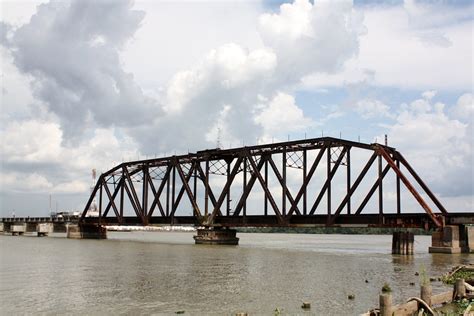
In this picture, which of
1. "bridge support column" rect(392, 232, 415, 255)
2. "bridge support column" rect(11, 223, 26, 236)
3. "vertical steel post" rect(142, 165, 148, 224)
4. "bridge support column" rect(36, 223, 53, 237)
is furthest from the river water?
"bridge support column" rect(11, 223, 26, 236)

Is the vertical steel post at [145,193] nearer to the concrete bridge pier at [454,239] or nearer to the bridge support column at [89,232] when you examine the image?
the bridge support column at [89,232]

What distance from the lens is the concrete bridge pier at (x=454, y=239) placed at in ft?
192

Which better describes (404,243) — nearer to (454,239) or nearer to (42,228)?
(454,239)

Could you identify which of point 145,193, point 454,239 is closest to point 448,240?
point 454,239

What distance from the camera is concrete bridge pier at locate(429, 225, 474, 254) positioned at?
58.4 metres

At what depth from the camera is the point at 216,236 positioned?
82.8m

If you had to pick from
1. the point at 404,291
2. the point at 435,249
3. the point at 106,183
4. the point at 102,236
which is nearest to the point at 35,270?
the point at 404,291

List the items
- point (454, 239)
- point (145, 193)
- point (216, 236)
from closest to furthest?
point (454, 239)
point (216, 236)
point (145, 193)

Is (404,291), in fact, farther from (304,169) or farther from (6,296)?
(304,169)

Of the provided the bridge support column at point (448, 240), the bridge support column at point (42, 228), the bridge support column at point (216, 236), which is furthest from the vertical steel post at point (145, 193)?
the bridge support column at point (448, 240)

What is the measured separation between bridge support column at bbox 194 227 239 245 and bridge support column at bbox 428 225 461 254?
110 ft

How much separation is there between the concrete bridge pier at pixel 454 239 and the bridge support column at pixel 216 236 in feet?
110

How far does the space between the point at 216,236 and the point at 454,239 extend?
121ft

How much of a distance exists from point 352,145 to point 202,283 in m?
37.8
